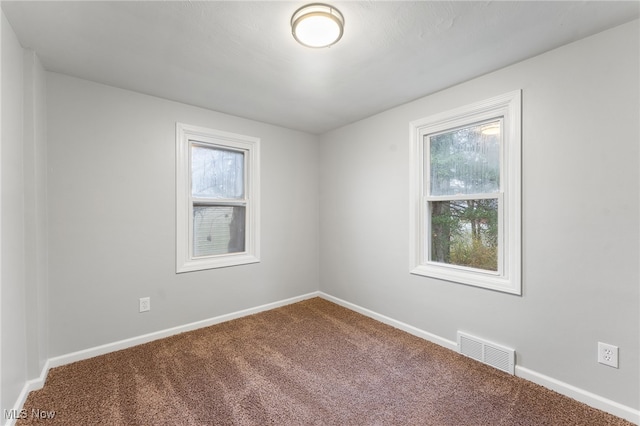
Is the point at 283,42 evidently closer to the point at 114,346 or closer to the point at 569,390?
the point at 114,346

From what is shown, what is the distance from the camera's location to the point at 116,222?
254 cm

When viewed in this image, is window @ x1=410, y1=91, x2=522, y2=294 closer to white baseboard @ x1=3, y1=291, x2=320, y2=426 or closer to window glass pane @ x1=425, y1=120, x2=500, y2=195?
window glass pane @ x1=425, y1=120, x2=500, y2=195

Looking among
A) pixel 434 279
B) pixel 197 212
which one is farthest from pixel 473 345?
pixel 197 212

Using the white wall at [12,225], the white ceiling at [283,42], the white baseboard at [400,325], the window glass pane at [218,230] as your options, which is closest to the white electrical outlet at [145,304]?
the window glass pane at [218,230]

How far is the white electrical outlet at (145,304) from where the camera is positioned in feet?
8.76

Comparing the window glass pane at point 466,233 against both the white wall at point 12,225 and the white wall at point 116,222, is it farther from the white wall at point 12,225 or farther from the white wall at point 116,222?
the white wall at point 12,225

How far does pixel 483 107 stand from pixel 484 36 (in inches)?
25.8

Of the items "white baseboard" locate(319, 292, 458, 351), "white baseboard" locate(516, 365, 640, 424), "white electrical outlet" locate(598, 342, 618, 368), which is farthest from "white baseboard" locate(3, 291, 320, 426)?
"white electrical outlet" locate(598, 342, 618, 368)

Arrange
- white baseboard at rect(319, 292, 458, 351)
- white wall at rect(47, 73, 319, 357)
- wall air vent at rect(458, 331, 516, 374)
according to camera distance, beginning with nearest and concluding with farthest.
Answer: wall air vent at rect(458, 331, 516, 374) < white wall at rect(47, 73, 319, 357) < white baseboard at rect(319, 292, 458, 351)

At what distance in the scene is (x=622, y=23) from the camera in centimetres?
170

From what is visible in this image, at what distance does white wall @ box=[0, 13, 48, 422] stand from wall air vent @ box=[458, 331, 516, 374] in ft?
10.1

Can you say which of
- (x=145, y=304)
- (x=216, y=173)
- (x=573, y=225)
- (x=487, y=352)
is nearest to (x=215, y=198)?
(x=216, y=173)

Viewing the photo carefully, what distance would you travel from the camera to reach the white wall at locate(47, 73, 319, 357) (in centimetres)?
229

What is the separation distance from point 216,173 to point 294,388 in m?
2.33
